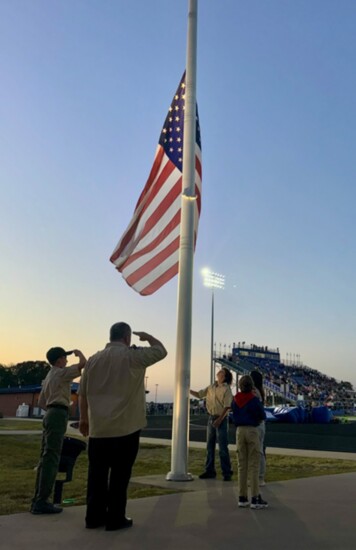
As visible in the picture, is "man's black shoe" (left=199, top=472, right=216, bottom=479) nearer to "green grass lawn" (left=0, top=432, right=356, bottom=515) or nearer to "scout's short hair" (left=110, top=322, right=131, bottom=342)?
"green grass lawn" (left=0, top=432, right=356, bottom=515)

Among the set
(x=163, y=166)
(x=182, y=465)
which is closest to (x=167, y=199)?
(x=163, y=166)

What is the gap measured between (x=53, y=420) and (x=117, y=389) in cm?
109

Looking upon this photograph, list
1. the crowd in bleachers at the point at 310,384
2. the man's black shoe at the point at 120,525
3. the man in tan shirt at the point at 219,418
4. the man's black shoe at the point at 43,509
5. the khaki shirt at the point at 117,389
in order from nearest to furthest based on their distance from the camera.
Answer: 1. the man's black shoe at the point at 120,525
2. the khaki shirt at the point at 117,389
3. the man's black shoe at the point at 43,509
4. the man in tan shirt at the point at 219,418
5. the crowd in bleachers at the point at 310,384

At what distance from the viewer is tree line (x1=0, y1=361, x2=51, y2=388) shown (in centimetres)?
10825

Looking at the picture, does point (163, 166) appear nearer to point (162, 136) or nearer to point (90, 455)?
point (162, 136)

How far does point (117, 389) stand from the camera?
4.78 metres

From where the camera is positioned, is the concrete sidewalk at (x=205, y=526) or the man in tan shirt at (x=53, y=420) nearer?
the concrete sidewalk at (x=205, y=526)

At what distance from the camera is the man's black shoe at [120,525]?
4574mm

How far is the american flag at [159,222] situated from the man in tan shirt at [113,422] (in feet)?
15.5

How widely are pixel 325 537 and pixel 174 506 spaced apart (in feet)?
6.12

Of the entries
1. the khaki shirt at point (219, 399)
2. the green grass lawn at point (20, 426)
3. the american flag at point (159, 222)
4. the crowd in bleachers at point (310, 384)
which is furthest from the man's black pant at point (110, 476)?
the crowd in bleachers at point (310, 384)

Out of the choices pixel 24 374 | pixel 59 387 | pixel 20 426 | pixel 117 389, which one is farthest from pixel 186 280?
pixel 24 374

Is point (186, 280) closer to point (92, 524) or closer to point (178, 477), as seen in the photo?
point (178, 477)

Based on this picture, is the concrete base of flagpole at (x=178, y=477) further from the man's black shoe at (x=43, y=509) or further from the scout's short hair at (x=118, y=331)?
the scout's short hair at (x=118, y=331)
